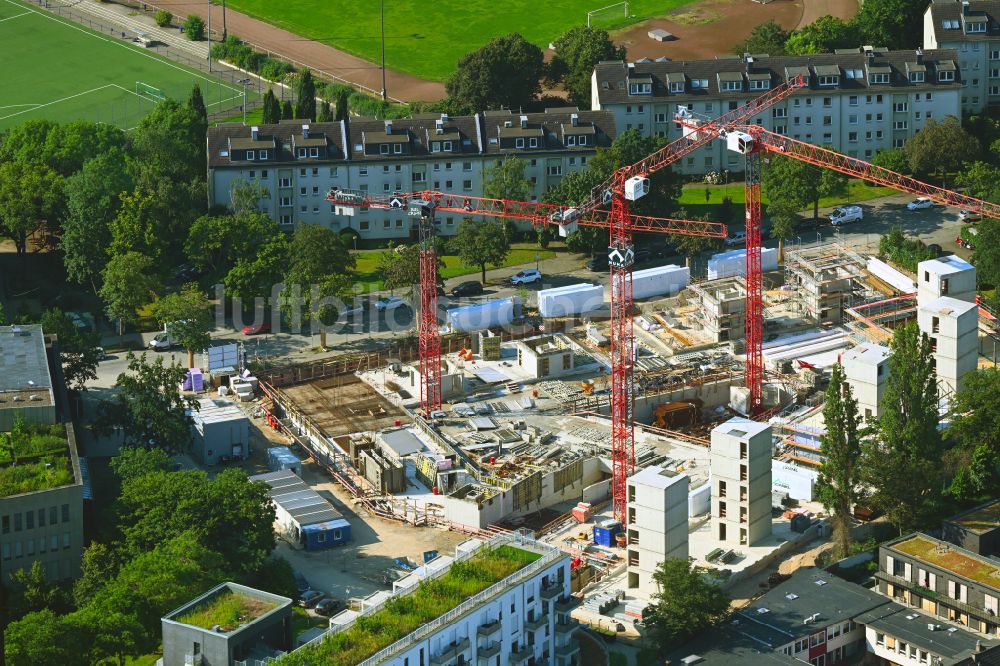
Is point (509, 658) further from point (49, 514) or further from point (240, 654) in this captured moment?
point (49, 514)

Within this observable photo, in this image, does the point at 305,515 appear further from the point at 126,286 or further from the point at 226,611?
the point at 126,286

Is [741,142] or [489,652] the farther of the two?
[741,142]

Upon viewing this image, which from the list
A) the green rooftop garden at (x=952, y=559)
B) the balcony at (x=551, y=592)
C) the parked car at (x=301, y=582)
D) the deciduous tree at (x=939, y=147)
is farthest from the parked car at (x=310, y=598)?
the deciduous tree at (x=939, y=147)

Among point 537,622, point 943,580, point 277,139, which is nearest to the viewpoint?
point 537,622

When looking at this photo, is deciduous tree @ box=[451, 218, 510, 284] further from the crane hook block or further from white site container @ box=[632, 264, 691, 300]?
the crane hook block

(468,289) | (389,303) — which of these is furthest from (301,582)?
(468,289)

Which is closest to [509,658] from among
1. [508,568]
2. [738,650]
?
[508,568]

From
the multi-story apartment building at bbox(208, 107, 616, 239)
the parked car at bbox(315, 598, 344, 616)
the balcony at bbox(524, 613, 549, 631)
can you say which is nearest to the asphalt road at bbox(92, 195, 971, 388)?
the multi-story apartment building at bbox(208, 107, 616, 239)
